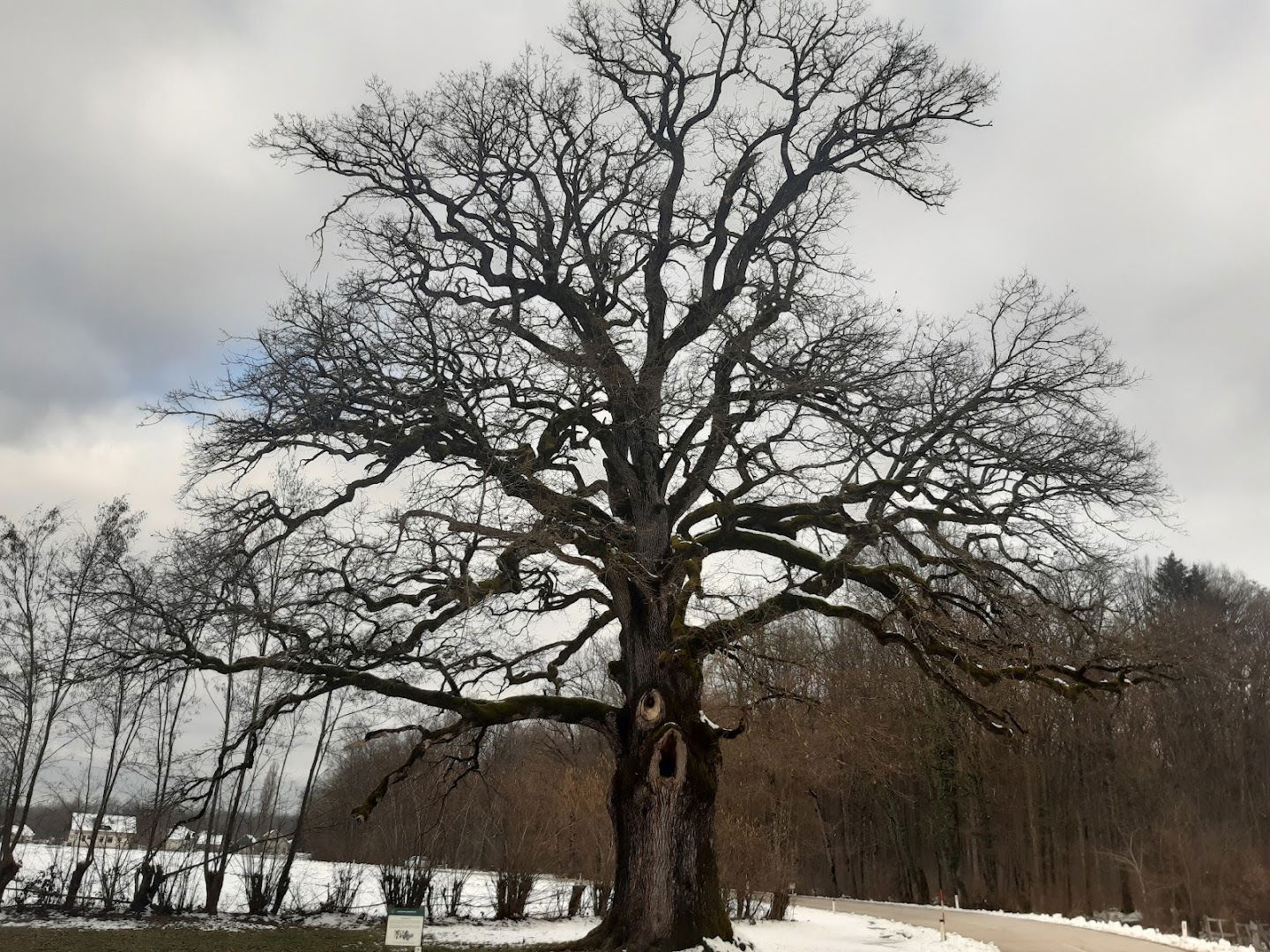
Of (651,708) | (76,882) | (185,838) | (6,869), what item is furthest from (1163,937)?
(6,869)

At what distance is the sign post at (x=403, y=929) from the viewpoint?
9.84 m

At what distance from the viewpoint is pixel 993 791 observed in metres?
34.7

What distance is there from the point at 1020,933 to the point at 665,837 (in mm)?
12953

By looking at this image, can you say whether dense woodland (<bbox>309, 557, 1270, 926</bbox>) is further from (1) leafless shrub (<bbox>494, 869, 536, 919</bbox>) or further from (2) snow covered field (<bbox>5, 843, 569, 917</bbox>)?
(2) snow covered field (<bbox>5, 843, 569, 917</bbox>)

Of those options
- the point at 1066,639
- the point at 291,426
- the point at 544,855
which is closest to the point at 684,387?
the point at 291,426

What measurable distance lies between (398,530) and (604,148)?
754 centimetres

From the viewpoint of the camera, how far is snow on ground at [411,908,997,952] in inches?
695

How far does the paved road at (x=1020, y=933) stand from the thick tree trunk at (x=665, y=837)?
27.0ft

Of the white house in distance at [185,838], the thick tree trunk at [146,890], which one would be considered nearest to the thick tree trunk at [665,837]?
the white house in distance at [185,838]

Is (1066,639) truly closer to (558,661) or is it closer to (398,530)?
(558,661)

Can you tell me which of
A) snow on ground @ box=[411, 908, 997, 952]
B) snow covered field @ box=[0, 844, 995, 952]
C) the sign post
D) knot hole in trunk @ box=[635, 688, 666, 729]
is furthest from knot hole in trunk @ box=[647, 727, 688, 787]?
snow on ground @ box=[411, 908, 997, 952]

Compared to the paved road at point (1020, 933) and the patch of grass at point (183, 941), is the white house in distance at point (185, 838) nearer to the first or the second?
the patch of grass at point (183, 941)

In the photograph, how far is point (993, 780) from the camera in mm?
34656

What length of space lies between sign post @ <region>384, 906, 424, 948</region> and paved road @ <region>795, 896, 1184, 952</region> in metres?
12.0
